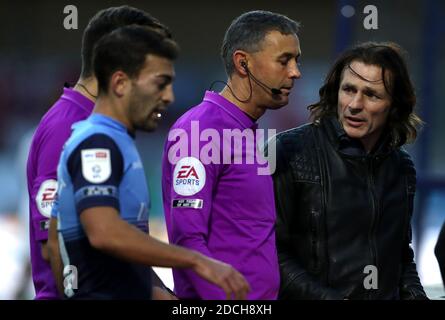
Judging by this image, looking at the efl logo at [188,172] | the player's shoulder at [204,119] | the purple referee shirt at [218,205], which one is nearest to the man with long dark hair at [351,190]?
the purple referee shirt at [218,205]

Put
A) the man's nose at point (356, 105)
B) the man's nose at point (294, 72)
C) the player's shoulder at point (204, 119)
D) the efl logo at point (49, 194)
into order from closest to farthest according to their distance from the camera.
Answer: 1. the efl logo at point (49, 194)
2. the player's shoulder at point (204, 119)
3. the man's nose at point (294, 72)
4. the man's nose at point (356, 105)

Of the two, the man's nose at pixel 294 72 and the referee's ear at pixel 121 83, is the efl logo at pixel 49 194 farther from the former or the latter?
the man's nose at pixel 294 72

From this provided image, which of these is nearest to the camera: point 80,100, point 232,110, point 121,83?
point 121,83

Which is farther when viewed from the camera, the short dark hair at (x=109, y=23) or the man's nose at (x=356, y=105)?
the man's nose at (x=356, y=105)

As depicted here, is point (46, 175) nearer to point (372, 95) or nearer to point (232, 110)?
point (232, 110)

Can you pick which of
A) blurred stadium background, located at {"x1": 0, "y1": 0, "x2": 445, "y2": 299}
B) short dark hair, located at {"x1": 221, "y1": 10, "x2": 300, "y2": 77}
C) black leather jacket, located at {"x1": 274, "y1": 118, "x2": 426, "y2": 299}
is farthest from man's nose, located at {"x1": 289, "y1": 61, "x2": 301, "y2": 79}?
blurred stadium background, located at {"x1": 0, "y1": 0, "x2": 445, "y2": 299}

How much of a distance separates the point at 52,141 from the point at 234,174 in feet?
2.19

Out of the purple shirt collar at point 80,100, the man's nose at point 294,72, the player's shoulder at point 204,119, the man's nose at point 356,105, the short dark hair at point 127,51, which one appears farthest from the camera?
the man's nose at point 356,105

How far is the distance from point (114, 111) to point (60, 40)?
14810 mm

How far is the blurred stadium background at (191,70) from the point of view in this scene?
8.01 meters

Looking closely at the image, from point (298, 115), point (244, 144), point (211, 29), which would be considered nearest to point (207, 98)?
point (244, 144)

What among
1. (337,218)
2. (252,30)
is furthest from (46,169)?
(337,218)

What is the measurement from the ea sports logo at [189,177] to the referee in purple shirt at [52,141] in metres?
0.38

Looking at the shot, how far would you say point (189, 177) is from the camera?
349 cm
